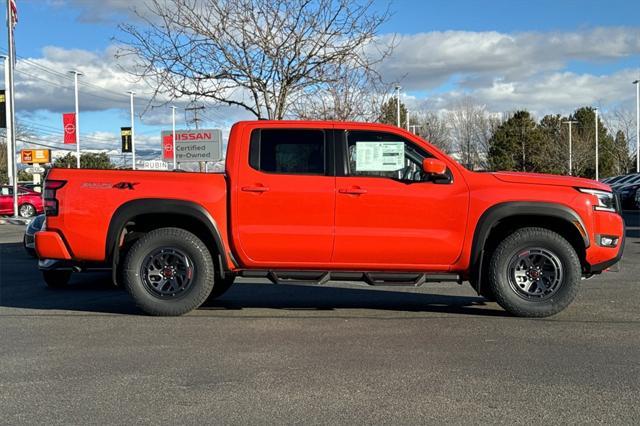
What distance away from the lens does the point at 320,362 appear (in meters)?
5.40

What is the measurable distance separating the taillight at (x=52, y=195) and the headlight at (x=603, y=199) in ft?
18.2

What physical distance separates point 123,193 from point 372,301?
11.2 ft

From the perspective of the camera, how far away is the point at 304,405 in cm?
437

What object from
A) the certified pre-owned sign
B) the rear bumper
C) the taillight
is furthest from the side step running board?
the certified pre-owned sign

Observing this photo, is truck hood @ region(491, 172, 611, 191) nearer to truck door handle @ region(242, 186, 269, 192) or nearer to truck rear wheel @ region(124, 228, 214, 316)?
truck door handle @ region(242, 186, 269, 192)

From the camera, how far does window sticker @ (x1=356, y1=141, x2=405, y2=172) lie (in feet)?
22.9

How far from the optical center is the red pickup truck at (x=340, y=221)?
6.80 metres

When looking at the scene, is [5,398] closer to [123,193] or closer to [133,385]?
[133,385]

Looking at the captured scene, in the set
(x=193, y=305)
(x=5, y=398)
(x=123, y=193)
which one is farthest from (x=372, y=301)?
(x=5, y=398)

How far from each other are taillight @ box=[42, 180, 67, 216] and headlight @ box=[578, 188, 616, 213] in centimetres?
556

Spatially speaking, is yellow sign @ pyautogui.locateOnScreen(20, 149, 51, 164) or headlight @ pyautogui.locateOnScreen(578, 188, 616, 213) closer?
headlight @ pyautogui.locateOnScreen(578, 188, 616, 213)

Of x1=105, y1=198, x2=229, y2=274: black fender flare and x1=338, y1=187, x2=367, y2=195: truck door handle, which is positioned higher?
x1=338, y1=187, x2=367, y2=195: truck door handle

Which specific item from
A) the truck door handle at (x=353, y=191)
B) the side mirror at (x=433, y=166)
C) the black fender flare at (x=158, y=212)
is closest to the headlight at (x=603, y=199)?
the side mirror at (x=433, y=166)

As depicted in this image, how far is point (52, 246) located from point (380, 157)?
12.0ft
